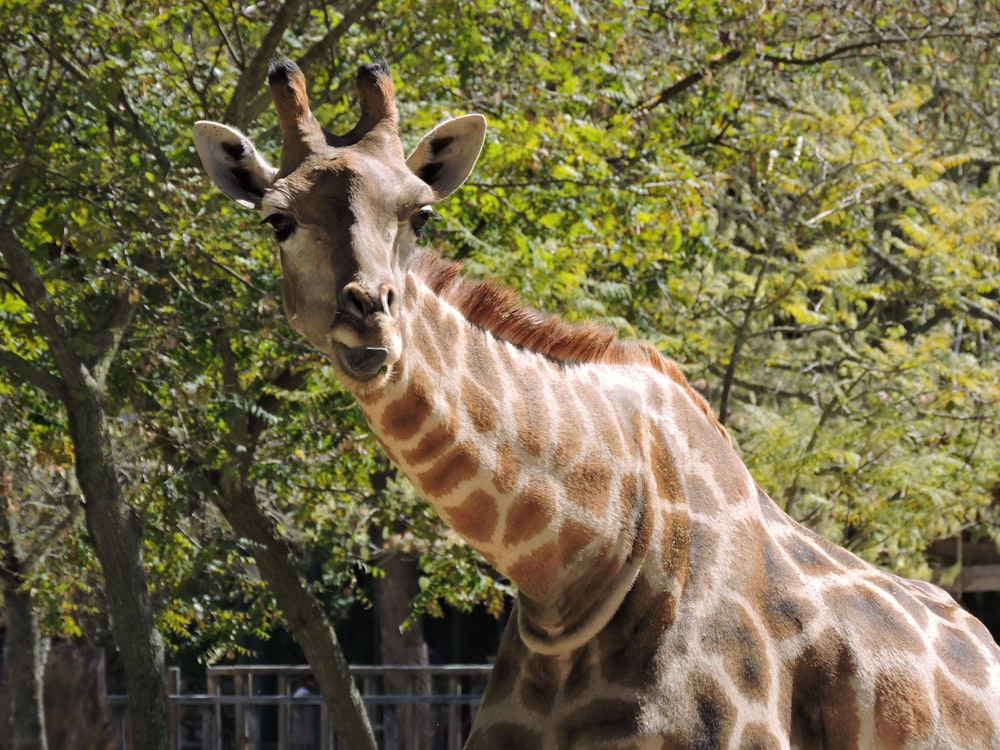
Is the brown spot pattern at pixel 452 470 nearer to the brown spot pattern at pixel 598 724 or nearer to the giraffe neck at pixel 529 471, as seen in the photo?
the giraffe neck at pixel 529 471

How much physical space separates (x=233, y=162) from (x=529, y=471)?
1336mm

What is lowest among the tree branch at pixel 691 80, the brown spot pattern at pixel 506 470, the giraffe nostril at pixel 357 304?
the brown spot pattern at pixel 506 470

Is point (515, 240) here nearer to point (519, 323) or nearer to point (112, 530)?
point (112, 530)

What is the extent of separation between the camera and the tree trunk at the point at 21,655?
12578 mm

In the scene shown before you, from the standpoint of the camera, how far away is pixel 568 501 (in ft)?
14.8

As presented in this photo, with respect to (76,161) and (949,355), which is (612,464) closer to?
(76,161)

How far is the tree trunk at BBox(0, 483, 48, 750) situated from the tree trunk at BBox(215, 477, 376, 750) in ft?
11.0

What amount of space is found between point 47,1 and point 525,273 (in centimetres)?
324

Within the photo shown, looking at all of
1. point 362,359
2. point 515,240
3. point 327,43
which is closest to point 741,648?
point 362,359

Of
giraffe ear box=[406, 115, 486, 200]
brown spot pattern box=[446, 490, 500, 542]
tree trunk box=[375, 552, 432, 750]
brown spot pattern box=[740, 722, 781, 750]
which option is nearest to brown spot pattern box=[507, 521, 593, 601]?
brown spot pattern box=[446, 490, 500, 542]

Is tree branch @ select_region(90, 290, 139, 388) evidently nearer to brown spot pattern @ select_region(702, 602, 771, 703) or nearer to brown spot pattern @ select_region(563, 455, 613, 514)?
brown spot pattern @ select_region(563, 455, 613, 514)

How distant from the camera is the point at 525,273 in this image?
9.14 meters

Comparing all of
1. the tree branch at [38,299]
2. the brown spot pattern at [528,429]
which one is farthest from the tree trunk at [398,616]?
the brown spot pattern at [528,429]

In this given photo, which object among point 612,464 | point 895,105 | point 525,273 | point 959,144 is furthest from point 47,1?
point 959,144
